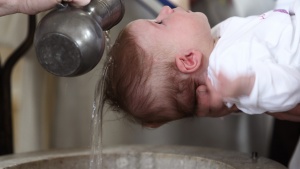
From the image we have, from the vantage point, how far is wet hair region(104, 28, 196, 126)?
3.17 ft

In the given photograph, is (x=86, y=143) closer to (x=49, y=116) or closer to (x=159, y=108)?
(x=49, y=116)

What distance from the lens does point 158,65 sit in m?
0.97

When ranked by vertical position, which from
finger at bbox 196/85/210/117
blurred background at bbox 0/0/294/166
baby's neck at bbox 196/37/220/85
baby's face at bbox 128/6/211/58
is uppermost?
baby's face at bbox 128/6/211/58

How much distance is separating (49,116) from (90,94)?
199 millimetres

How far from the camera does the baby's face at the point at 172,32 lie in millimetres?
975

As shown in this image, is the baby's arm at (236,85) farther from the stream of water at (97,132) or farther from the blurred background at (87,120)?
the blurred background at (87,120)

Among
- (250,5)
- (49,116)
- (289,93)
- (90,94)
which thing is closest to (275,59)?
(289,93)

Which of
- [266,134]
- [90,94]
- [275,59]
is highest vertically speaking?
[275,59]

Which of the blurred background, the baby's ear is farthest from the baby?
the blurred background

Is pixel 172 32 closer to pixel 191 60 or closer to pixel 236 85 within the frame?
pixel 191 60

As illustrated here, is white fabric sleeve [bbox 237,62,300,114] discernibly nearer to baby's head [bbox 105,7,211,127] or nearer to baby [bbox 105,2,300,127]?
baby [bbox 105,2,300,127]

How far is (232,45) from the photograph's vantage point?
3.00ft

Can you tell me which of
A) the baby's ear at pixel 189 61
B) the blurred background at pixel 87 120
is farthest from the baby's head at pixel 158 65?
the blurred background at pixel 87 120

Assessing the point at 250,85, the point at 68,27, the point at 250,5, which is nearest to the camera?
the point at 68,27
